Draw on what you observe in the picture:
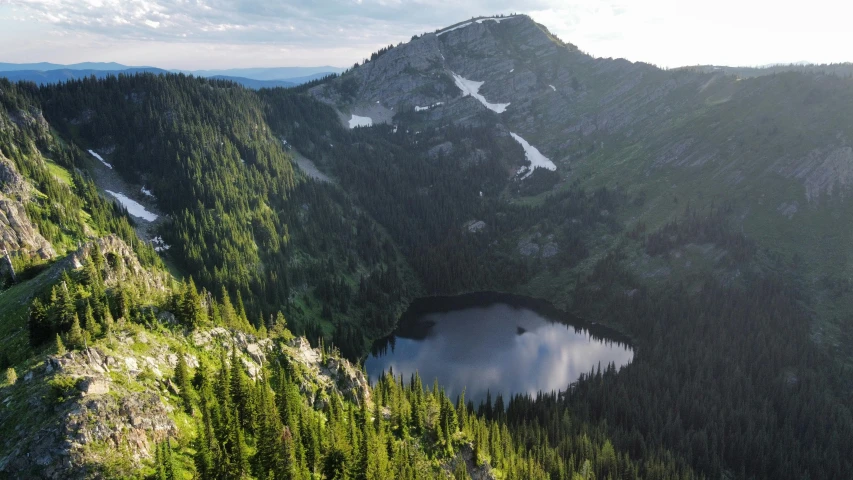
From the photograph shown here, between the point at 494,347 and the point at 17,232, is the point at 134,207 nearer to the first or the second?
the point at 17,232

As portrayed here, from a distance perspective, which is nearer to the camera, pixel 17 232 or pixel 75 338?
pixel 75 338

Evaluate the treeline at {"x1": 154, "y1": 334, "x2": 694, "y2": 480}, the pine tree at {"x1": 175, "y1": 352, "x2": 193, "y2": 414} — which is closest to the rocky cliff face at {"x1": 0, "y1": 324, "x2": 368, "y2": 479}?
the pine tree at {"x1": 175, "y1": 352, "x2": 193, "y2": 414}

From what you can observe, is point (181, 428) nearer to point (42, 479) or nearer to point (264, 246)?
point (42, 479)

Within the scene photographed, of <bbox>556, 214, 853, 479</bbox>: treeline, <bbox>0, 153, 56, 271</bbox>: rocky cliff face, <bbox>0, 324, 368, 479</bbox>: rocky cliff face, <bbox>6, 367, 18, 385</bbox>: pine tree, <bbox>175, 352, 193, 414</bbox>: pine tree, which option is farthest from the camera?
<bbox>556, 214, 853, 479</bbox>: treeline

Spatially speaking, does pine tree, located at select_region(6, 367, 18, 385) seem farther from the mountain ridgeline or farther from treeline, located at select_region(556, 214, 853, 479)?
treeline, located at select_region(556, 214, 853, 479)

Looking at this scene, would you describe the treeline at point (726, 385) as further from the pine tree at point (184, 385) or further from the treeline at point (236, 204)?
the pine tree at point (184, 385)

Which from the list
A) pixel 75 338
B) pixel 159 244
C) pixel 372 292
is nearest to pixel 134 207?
pixel 159 244

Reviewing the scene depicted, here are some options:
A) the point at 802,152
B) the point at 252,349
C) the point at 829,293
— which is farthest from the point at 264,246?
the point at 802,152
